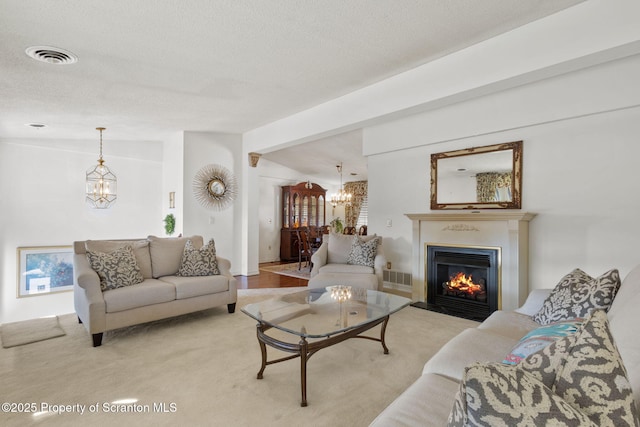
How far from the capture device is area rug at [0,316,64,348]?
3.01 metres

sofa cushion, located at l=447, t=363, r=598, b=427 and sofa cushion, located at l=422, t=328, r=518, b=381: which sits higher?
sofa cushion, located at l=447, t=363, r=598, b=427

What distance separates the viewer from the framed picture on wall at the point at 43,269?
17.8ft

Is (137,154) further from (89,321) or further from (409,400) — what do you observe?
(409,400)

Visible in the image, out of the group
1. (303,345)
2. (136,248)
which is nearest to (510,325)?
(303,345)

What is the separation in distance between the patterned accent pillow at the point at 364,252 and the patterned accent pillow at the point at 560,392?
144 inches

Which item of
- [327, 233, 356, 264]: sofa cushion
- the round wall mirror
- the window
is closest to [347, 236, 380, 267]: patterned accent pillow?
[327, 233, 356, 264]: sofa cushion

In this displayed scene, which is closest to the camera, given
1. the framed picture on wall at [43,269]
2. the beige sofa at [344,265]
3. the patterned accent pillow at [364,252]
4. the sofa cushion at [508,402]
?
the sofa cushion at [508,402]

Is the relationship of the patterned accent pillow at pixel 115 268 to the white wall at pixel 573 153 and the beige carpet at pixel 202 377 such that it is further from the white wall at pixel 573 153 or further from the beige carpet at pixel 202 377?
the white wall at pixel 573 153

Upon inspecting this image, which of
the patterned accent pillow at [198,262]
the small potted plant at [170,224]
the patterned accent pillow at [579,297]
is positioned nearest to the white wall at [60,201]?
the small potted plant at [170,224]

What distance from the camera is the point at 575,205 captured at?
10.7 feet

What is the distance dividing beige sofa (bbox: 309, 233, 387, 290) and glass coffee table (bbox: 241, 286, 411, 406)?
77cm

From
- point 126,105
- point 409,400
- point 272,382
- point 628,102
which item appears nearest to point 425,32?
point 628,102

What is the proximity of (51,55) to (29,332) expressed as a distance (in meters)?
2.69

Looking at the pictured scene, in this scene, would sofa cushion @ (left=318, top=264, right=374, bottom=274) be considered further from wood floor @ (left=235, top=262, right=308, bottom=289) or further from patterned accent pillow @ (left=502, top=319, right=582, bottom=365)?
patterned accent pillow @ (left=502, top=319, right=582, bottom=365)
